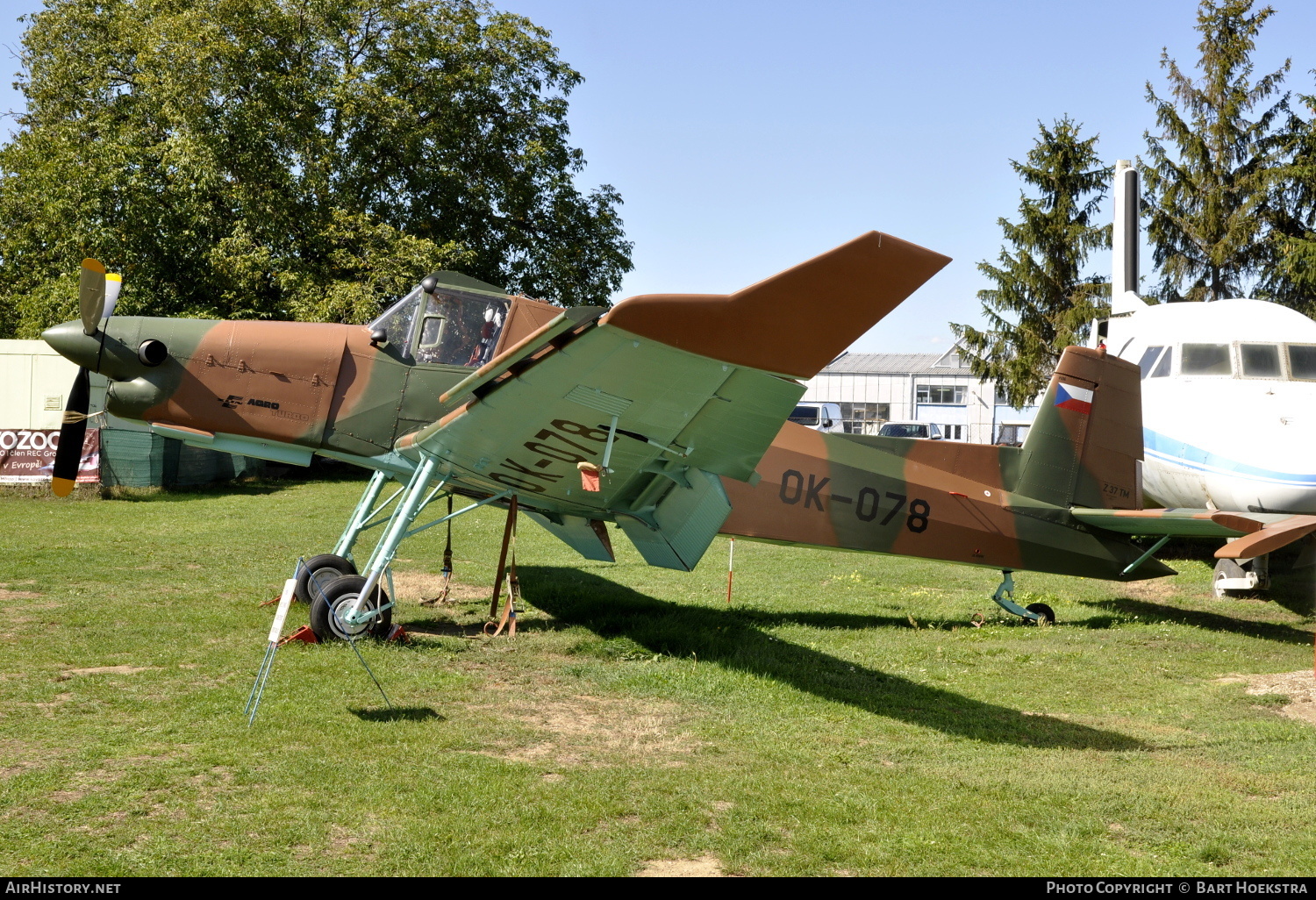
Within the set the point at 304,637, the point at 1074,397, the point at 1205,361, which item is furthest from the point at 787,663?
the point at 1205,361

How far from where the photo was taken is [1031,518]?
10.1 m

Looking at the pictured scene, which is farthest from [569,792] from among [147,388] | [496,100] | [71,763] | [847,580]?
[496,100]

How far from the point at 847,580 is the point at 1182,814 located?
27.7 ft

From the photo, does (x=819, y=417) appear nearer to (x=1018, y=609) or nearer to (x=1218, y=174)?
(x=1218, y=174)

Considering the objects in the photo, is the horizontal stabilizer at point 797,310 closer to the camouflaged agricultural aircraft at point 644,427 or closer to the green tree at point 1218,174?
the camouflaged agricultural aircraft at point 644,427

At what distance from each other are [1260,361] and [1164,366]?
3.76 feet

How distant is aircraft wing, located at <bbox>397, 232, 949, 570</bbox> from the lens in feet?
16.1

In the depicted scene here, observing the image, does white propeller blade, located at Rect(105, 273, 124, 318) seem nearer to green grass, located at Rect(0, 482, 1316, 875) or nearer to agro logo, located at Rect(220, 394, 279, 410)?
agro logo, located at Rect(220, 394, 279, 410)

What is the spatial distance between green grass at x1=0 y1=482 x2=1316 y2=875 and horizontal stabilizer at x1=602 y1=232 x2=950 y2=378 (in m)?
2.29

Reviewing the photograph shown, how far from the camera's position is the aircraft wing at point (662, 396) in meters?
4.90

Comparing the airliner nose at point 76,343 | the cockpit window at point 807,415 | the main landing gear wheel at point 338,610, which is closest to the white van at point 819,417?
the cockpit window at point 807,415

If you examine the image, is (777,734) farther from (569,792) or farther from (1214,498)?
(1214,498)

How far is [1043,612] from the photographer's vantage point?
10.4 m

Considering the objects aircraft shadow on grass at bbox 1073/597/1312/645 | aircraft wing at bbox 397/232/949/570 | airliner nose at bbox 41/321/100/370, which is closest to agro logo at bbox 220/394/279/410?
airliner nose at bbox 41/321/100/370
